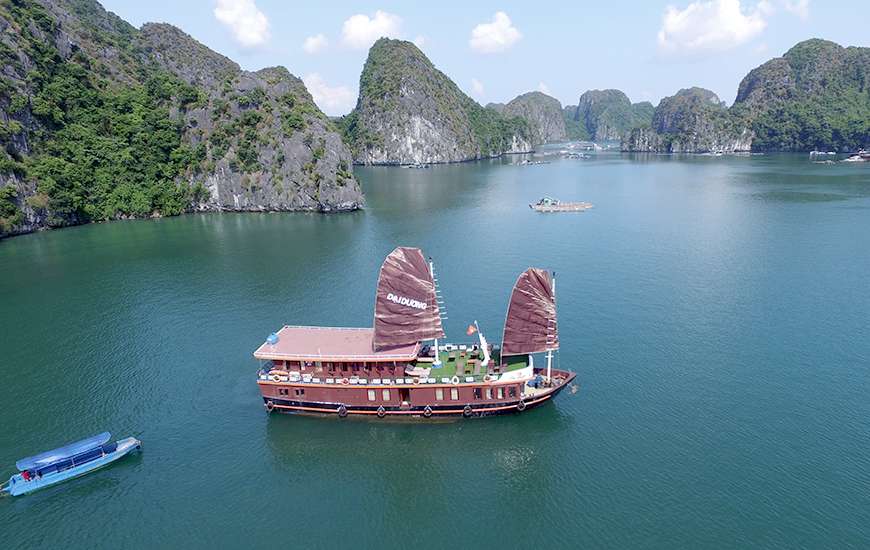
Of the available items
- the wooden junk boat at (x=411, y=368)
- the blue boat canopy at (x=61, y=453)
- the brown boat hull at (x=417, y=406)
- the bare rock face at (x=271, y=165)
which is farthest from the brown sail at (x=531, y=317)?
the bare rock face at (x=271, y=165)

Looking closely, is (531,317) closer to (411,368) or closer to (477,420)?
(477,420)

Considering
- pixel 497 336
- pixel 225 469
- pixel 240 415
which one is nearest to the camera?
pixel 225 469

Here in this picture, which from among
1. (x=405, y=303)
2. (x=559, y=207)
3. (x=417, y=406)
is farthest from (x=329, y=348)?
(x=559, y=207)

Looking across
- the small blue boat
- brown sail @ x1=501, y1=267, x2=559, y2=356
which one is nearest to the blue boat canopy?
the small blue boat

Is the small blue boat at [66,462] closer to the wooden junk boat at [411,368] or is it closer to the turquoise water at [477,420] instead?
the turquoise water at [477,420]

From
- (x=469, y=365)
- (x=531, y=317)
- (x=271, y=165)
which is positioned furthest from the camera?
(x=271, y=165)

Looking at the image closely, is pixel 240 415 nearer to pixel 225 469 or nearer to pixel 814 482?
pixel 225 469

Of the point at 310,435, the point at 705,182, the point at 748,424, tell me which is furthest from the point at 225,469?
the point at 705,182
